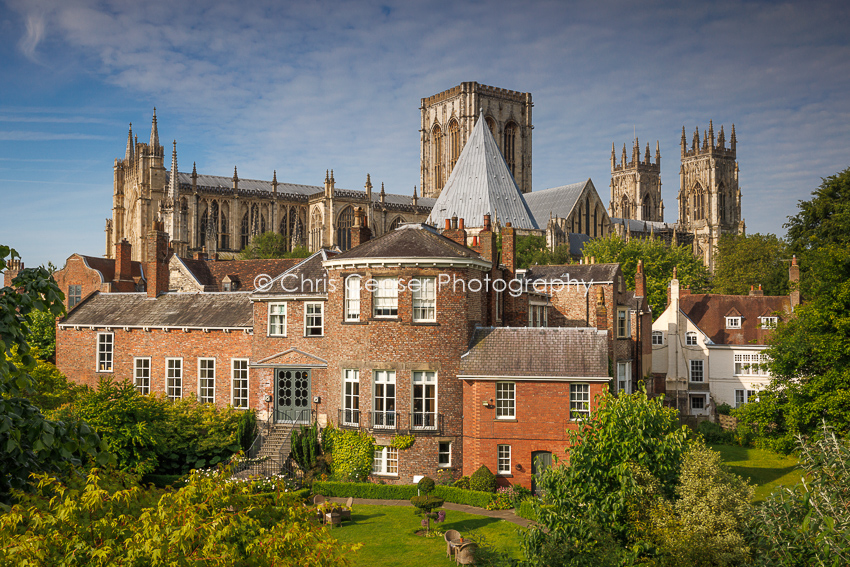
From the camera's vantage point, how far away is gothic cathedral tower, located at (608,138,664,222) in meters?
150

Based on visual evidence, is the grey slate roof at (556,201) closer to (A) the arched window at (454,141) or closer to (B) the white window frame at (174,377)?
(A) the arched window at (454,141)

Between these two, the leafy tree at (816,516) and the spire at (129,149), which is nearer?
the leafy tree at (816,516)

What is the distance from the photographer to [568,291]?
38.6 metres

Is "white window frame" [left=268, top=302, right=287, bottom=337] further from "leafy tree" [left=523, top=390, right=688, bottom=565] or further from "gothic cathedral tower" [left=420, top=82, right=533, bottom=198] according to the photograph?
"gothic cathedral tower" [left=420, top=82, right=533, bottom=198]

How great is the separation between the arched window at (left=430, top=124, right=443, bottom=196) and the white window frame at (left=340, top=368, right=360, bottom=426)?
9257cm

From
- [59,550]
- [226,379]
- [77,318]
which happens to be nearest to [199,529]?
[59,550]

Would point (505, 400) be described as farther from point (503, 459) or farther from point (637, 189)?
point (637, 189)

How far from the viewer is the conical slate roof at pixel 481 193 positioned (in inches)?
2795

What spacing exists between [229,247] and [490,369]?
7457cm

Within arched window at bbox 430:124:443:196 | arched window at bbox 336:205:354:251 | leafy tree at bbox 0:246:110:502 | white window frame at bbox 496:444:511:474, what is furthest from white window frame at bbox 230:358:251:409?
arched window at bbox 430:124:443:196

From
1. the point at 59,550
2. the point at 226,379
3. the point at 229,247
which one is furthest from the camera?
the point at 229,247

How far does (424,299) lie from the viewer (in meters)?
28.9

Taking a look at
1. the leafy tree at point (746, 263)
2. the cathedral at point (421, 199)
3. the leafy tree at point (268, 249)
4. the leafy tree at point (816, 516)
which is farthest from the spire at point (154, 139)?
the leafy tree at point (816, 516)

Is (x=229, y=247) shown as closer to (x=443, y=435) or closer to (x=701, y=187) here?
(x=443, y=435)
